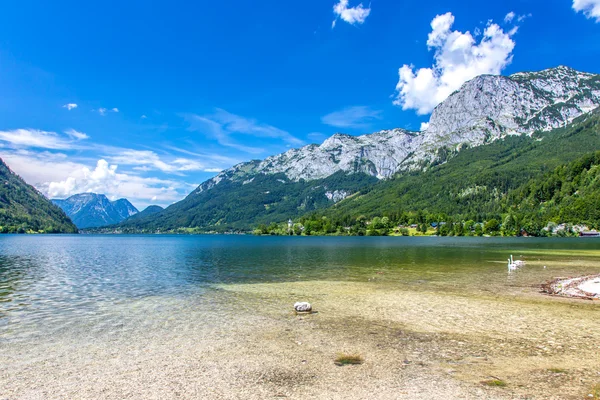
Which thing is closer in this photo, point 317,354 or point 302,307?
point 317,354

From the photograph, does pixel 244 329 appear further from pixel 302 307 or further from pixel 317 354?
pixel 317 354

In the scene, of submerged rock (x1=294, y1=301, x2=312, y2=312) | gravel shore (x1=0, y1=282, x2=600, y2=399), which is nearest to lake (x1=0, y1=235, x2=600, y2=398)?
gravel shore (x1=0, y1=282, x2=600, y2=399)

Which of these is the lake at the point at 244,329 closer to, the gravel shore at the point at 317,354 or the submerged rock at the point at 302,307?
the gravel shore at the point at 317,354

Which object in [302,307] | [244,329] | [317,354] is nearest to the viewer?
[317,354]

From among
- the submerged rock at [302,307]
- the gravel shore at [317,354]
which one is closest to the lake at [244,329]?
the gravel shore at [317,354]

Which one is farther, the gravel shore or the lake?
the lake

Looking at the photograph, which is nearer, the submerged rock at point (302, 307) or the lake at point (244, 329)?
the lake at point (244, 329)

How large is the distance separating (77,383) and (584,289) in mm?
39252

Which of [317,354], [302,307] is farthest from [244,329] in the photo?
[317,354]

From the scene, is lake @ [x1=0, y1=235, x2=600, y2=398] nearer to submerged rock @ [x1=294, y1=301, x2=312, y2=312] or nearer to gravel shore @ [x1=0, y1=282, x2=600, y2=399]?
gravel shore @ [x1=0, y1=282, x2=600, y2=399]

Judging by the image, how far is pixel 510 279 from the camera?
42156 millimetres

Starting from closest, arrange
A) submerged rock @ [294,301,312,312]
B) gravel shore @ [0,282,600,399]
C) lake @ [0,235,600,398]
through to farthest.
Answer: gravel shore @ [0,282,600,399] < lake @ [0,235,600,398] < submerged rock @ [294,301,312,312]

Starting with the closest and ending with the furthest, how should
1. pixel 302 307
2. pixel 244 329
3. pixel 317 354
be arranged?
1. pixel 317 354
2. pixel 244 329
3. pixel 302 307

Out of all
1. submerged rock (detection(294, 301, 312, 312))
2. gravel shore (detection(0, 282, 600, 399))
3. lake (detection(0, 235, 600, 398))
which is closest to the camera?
gravel shore (detection(0, 282, 600, 399))
